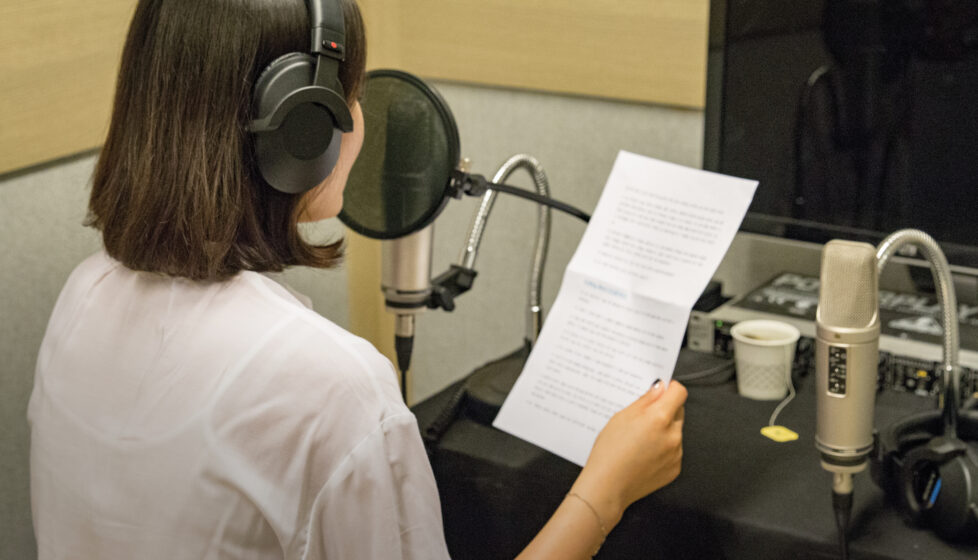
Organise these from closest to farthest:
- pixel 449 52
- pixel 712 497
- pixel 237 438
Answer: pixel 237 438, pixel 712 497, pixel 449 52

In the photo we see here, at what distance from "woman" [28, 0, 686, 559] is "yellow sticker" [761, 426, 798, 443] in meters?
0.49

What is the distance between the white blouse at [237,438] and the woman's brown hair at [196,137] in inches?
1.1

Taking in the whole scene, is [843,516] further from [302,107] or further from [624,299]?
[302,107]

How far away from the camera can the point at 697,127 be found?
4.81ft

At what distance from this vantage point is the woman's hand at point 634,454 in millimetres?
888

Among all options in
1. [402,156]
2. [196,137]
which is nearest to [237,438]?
[196,137]

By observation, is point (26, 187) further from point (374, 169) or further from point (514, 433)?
point (514, 433)

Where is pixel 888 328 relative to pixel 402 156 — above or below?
below

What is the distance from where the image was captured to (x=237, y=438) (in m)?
0.69

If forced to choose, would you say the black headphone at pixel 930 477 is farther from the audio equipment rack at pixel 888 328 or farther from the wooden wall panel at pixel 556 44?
the wooden wall panel at pixel 556 44

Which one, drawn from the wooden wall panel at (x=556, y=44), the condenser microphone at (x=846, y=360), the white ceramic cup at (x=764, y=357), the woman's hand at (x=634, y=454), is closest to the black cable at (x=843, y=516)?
the condenser microphone at (x=846, y=360)

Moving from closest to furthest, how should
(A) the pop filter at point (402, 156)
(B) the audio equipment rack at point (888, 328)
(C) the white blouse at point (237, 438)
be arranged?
(C) the white blouse at point (237, 438)
(A) the pop filter at point (402, 156)
(B) the audio equipment rack at point (888, 328)

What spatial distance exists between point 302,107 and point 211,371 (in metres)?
0.21

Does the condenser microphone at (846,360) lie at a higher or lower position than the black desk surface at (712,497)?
higher
